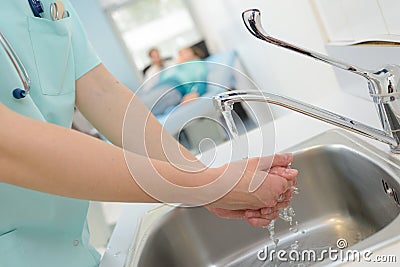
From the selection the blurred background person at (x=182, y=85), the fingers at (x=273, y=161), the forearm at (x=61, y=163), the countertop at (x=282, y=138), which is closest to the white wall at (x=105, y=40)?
the blurred background person at (x=182, y=85)

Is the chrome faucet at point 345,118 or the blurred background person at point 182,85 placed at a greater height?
the chrome faucet at point 345,118

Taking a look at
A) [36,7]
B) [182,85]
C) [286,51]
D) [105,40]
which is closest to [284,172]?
[36,7]

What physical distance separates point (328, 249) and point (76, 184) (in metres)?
0.49

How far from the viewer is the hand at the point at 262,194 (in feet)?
2.35

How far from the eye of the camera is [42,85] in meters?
0.79

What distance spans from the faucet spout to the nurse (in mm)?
92

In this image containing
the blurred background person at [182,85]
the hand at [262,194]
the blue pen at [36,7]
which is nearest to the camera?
the hand at [262,194]

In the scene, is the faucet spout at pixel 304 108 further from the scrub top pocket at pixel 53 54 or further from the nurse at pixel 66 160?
the scrub top pocket at pixel 53 54

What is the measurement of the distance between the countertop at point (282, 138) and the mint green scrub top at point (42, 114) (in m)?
0.06

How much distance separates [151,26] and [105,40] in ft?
1.26

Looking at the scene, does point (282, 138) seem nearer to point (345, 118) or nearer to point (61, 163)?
point (345, 118)

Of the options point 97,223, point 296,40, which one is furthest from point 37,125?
point 97,223

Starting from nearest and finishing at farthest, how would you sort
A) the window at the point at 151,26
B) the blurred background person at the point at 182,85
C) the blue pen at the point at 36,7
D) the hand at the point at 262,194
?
the hand at the point at 262,194 < the blue pen at the point at 36,7 < the blurred background person at the point at 182,85 < the window at the point at 151,26

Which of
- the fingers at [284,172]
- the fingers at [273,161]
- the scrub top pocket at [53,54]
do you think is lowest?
the fingers at [284,172]
